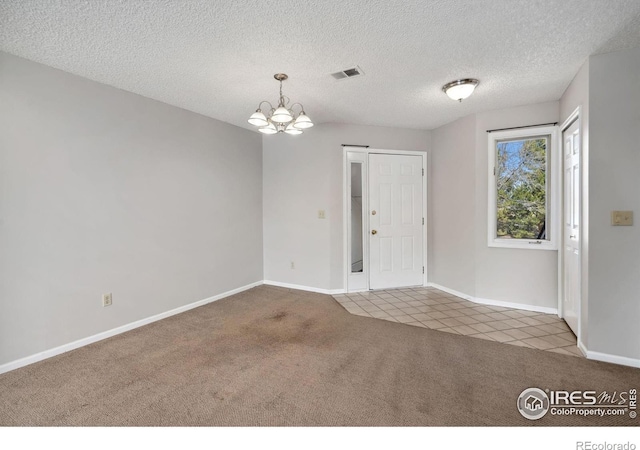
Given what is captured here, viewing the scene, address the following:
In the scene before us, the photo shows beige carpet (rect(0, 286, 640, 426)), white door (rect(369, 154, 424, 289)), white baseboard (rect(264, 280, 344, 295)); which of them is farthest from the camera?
white door (rect(369, 154, 424, 289))

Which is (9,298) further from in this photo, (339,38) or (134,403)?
(339,38)

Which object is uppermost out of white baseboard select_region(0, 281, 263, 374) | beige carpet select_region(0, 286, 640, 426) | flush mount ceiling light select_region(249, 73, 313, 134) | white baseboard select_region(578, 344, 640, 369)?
flush mount ceiling light select_region(249, 73, 313, 134)

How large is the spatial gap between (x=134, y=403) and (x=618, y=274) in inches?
145

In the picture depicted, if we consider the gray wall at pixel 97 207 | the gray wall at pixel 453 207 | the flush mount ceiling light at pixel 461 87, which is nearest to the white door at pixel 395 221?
the gray wall at pixel 453 207

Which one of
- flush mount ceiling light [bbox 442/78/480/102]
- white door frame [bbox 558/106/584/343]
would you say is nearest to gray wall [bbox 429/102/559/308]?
white door frame [bbox 558/106/584/343]

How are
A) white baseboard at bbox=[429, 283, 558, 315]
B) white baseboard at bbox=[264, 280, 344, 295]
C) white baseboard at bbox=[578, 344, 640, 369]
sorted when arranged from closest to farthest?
1. white baseboard at bbox=[578, 344, 640, 369]
2. white baseboard at bbox=[429, 283, 558, 315]
3. white baseboard at bbox=[264, 280, 344, 295]

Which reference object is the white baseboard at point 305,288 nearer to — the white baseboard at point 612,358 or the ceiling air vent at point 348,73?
the white baseboard at point 612,358

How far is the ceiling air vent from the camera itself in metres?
2.70

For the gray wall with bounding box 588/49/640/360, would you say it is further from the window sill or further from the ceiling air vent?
the ceiling air vent

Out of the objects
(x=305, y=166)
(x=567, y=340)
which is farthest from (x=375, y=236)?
(x=567, y=340)

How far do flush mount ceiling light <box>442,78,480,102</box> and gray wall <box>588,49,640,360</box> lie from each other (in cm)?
88

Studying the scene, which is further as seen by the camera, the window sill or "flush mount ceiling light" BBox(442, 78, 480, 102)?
the window sill
